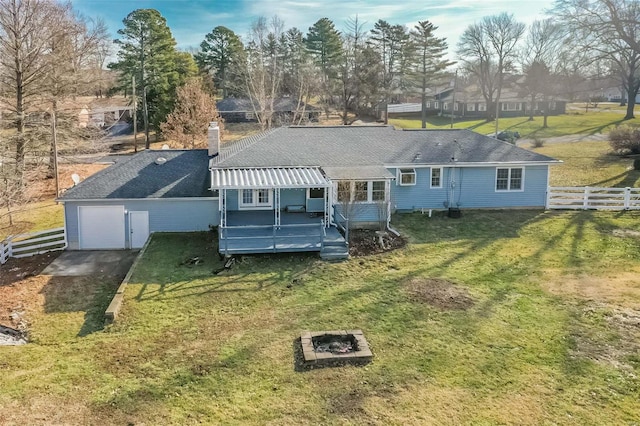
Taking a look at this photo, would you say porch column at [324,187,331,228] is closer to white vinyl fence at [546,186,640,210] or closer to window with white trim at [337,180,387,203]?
window with white trim at [337,180,387,203]

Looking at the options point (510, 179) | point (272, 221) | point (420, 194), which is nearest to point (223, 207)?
point (272, 221)

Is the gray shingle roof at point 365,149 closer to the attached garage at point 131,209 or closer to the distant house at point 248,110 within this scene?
the attached garage at point 131,209

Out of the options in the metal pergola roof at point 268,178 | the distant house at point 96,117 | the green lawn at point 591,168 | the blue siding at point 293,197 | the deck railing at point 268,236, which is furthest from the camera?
the distant house at point 96,117

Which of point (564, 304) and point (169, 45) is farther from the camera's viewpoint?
point (169, 45)

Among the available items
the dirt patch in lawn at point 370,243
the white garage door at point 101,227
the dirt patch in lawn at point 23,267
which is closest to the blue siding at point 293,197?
the dirt patch in lawn at point 370,243

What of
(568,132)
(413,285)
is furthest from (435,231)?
(568,132)

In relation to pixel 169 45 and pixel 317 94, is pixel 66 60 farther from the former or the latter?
pixel 317 94

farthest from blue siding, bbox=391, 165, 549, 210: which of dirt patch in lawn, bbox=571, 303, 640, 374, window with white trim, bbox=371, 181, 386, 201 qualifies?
dirt patch in lawn, bbox=571, 303, 640, 374
